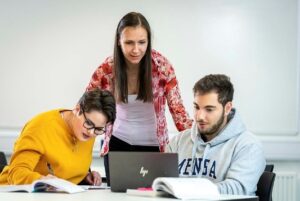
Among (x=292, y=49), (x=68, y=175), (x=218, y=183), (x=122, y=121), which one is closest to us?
(x=218, y=183)

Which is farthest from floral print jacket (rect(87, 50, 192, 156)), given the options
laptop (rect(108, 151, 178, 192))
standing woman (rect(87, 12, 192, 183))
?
laptop (rect(108, 151, 178, 192))

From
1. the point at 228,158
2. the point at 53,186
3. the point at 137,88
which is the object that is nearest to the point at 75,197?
the point at 53,186

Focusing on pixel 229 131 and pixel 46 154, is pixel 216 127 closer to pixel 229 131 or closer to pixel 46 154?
pixel 229 131

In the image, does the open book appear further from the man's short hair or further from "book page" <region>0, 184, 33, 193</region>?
the man's short hair

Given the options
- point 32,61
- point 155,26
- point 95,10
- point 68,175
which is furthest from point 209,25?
point 68,175

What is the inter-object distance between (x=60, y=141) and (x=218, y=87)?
0.79 metres

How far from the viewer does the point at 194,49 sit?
16.3ft

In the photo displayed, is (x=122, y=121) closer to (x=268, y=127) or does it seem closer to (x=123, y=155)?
(x=123, y=155)

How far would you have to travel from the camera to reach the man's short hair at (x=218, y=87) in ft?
9.93

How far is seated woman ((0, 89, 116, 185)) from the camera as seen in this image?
2791 mm

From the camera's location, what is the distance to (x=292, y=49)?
4938 millimetres

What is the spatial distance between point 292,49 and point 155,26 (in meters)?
1.08

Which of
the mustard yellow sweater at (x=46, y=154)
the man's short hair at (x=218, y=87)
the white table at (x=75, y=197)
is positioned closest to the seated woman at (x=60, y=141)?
the mustard yellow sweater at (x=46, y=154)

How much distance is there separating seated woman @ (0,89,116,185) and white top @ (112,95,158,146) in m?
0.52
